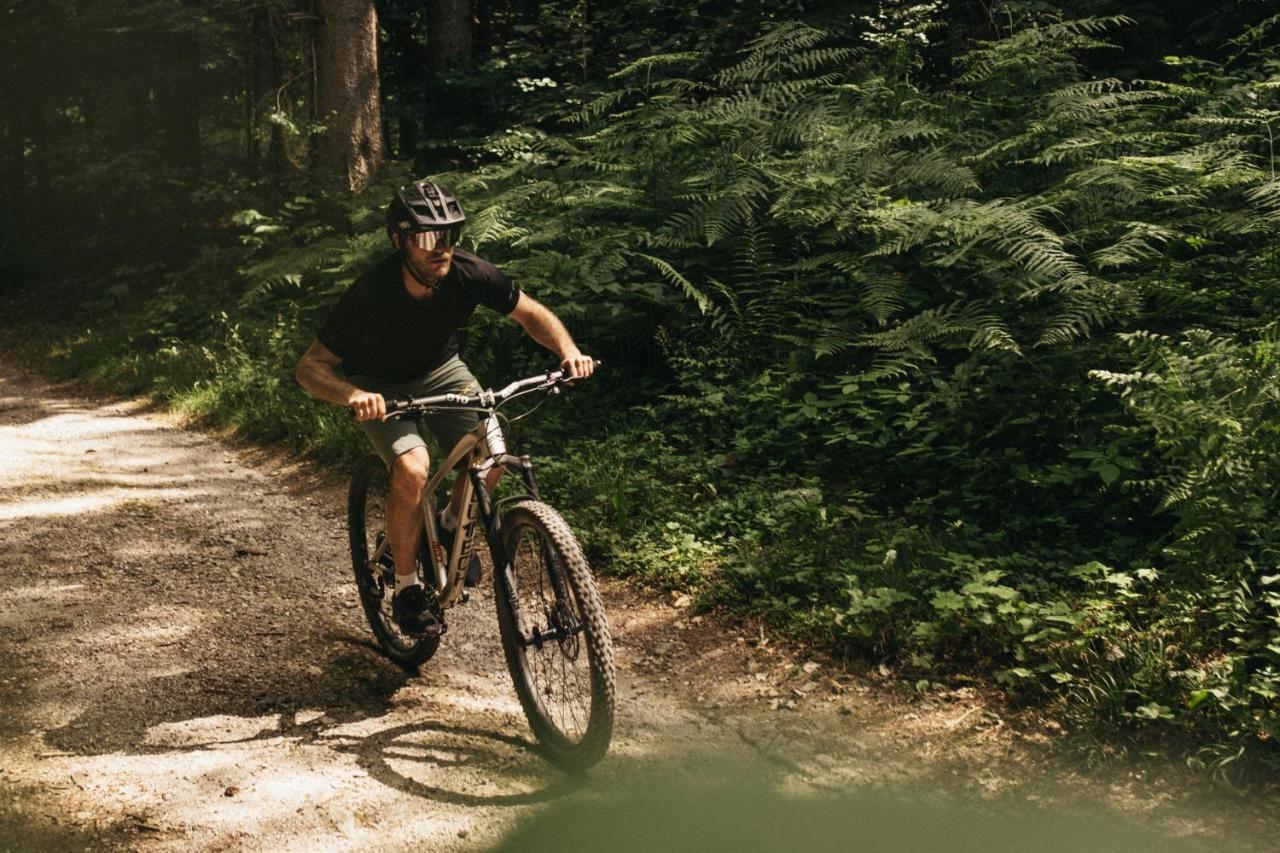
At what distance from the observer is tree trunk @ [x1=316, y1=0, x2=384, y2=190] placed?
12.0 metres

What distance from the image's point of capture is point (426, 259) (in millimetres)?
4316

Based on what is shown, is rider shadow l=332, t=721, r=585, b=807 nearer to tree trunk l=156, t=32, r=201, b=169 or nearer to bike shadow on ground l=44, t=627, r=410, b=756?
bike shadow on ground l=44, t=627, r=410, b=756

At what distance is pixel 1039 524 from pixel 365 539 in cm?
357

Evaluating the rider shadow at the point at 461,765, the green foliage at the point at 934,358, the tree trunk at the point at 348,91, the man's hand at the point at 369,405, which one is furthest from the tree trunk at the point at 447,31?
the rider shadow at the point at 461,765

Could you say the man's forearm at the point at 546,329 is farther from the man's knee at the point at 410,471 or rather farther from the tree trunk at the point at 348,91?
the tree trunk at the point at 348,91

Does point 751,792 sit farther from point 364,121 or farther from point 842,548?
point 364,121

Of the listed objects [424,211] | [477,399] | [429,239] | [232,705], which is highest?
[424,211]

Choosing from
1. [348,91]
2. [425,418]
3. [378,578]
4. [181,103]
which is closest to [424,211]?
[425,418]

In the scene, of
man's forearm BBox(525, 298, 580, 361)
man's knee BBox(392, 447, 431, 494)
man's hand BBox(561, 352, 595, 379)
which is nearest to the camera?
man's hand BBox(561, 352, 595, 379)

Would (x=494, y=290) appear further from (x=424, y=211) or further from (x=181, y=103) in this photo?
(x=181, y=103)

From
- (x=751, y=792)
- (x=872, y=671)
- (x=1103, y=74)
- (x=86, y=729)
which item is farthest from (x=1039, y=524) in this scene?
(x=1103, y=74)

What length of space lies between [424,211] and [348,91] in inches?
348

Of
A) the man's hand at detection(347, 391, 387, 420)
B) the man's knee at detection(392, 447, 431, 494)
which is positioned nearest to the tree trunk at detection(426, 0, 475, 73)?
the man's knee at detection(392, 447, 431, 494)

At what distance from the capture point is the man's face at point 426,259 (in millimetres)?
4293
